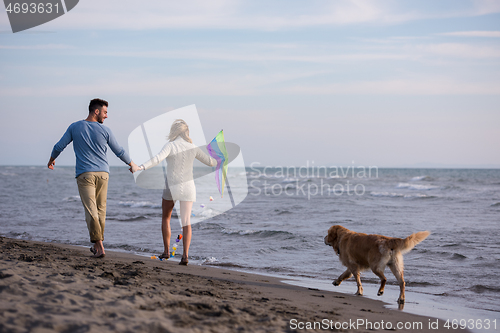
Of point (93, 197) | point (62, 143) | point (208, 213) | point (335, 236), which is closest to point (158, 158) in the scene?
point (93, 197)

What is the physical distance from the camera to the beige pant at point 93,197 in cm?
536

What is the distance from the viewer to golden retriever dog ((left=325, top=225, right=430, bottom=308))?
4535mm

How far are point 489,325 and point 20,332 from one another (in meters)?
4.05

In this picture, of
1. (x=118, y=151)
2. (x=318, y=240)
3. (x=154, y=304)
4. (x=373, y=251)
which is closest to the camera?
(x=154, y=304)

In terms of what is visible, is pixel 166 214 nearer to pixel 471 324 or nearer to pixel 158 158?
pixel 158 158

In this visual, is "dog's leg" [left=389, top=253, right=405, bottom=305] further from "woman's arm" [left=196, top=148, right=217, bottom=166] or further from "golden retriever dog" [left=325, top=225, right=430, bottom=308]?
"woman's arm" [left=196, top=148, right=217, bottom=166]

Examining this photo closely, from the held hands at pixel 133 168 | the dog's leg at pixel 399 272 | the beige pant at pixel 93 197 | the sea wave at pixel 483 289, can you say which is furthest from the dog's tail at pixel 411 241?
the beige pant at pixel 93 197

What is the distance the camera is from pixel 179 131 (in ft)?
19.4

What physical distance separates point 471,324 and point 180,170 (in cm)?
398

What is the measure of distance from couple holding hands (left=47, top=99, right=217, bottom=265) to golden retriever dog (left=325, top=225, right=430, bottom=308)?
7.22ft

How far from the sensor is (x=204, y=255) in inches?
302

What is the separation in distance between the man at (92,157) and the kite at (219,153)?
53.5 inches

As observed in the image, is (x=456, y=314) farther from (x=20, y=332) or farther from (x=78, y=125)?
(x=78, y=125)

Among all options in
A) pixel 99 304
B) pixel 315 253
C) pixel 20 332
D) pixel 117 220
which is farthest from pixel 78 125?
pixel 117 220
